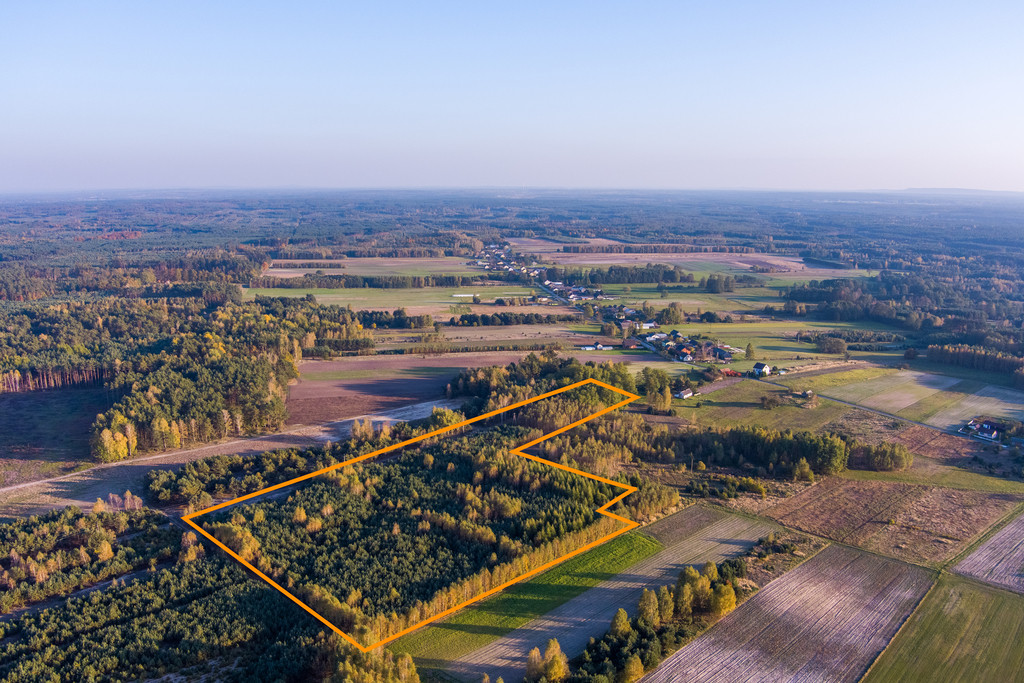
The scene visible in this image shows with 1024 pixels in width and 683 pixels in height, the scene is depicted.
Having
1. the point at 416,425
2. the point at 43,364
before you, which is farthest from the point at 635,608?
the point at 43,364

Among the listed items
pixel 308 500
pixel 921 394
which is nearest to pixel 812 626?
pixel 308 500

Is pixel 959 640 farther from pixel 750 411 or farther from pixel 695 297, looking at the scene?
pixel 695 297

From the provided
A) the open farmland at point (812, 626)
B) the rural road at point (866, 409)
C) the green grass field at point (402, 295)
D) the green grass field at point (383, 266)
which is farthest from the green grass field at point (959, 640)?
the green grass field at point (383, 266)

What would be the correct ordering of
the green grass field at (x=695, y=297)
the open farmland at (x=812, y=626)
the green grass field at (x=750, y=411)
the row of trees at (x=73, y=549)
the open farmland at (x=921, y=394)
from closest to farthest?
1. the open farmland at (x=812, y=626)
2. the row of trees at (x=73, y=549)
3. the green grass field at (x=750, y=411)
4. the open farmland at (x=921, y=394)
5. the green grass field at (x=695, y=297)

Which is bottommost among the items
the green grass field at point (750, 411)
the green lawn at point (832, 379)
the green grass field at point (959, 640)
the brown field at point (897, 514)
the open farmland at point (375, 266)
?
the green grass field at point (959, 640)

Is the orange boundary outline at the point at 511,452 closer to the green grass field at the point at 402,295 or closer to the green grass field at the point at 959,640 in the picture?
the green grass field at the point at 959,640

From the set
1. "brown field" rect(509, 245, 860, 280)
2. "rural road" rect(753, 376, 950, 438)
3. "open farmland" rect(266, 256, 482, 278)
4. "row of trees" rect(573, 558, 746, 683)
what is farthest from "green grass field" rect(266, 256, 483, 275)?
"row of trees" rect(573, 558, 746, 683)
